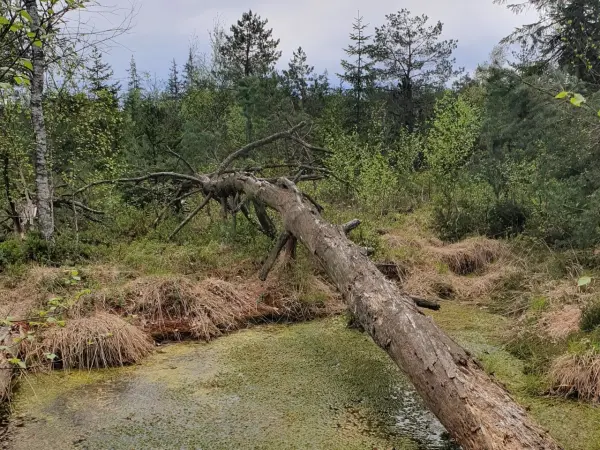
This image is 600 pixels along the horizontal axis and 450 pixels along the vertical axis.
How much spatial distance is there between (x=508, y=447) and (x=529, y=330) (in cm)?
285

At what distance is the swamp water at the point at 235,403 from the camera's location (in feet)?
10.6

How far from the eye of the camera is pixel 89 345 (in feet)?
14.5

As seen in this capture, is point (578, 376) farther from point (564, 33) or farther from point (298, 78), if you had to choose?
point (298, 78)

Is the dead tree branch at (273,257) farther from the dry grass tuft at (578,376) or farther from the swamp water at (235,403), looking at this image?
the dry grass tuft at (578,376)

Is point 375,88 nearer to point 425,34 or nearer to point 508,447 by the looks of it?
point 425,34

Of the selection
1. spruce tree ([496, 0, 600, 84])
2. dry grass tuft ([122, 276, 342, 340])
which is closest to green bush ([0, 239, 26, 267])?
dry grass tuft ([122, 276, 342, 340])

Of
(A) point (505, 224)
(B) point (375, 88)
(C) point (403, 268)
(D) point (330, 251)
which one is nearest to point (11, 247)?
(D) point (330, 251)

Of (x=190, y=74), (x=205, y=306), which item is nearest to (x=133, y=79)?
(x=190, y=74)

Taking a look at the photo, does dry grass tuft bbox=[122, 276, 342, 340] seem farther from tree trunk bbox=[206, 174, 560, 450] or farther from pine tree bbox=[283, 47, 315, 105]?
pine tree bbox=[283, 47, 315, 105]

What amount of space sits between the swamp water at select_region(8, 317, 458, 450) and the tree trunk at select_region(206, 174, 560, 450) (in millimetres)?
515

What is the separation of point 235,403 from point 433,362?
162 centimetres

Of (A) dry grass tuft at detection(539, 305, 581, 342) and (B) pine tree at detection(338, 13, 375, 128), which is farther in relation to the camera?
(B) pine tree at detection(338, 13, 375, 128)

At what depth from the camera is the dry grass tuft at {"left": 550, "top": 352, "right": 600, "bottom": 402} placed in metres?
3.65

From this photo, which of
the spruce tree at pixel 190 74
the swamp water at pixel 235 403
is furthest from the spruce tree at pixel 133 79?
the swamp water at pixel 235 403
